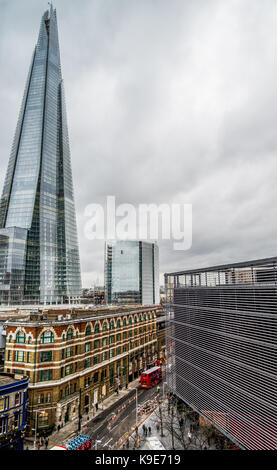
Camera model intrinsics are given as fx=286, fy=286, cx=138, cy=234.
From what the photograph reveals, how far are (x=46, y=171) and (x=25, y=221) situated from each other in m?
33.0

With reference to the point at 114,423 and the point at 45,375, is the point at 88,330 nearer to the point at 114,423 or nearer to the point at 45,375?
the point at 45,375

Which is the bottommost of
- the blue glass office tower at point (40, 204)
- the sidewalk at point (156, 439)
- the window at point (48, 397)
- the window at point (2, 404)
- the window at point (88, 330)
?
the sidewalk at point (156, 439)

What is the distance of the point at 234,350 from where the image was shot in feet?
99.5

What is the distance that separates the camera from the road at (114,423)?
39938 millimetres

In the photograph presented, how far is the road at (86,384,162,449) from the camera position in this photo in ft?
131

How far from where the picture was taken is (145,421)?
45.4 metres

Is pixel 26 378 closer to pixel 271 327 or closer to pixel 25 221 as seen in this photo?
pixel 271 327

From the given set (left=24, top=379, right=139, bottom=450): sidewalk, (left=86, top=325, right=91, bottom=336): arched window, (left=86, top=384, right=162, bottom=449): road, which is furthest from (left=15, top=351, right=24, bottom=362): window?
(left=86, top=384, right=162, bottom=449): road

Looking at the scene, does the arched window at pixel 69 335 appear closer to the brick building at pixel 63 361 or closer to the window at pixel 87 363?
the brick building at pixel 63 361

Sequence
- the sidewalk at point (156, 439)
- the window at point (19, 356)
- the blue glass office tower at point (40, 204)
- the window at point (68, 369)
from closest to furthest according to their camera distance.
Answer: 1. the sidewalk at point (156, 439)
2. the window at point (19, 356)
3. the window at point (68, 369)
4. the blue glass office tower at point (40, 204)

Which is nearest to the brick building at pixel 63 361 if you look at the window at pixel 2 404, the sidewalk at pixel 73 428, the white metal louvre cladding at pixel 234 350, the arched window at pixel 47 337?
the arched window at pixel 47 337

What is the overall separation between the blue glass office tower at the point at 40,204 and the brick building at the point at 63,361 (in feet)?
358

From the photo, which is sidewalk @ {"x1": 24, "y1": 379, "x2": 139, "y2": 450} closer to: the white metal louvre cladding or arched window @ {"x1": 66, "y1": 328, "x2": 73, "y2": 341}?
arched window @ {"x1": 66, "y1": 328, "x2": 73, "y2": 341}

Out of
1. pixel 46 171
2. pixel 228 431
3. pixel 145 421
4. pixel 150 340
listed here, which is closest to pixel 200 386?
pixel 228 431
